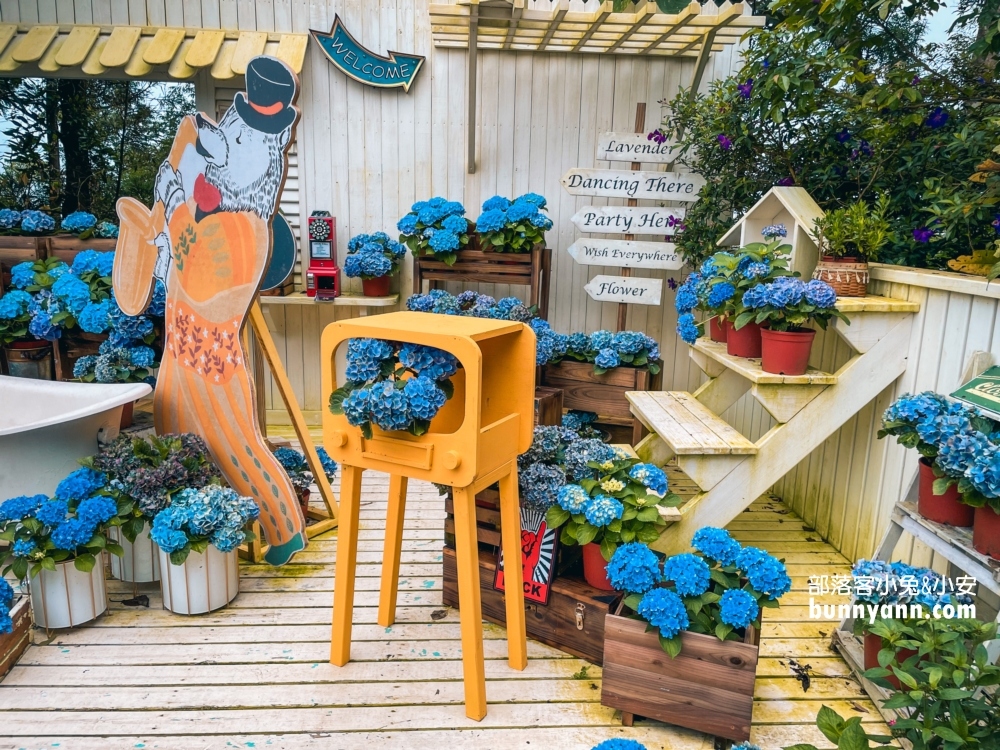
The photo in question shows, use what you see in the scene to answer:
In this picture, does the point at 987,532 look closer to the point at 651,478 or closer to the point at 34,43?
the point at 651,478

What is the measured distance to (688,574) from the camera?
1.89 metres

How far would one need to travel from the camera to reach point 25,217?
13.6ft

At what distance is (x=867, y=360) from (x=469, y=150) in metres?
2.78

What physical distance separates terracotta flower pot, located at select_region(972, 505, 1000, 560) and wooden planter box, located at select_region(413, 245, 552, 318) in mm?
2676

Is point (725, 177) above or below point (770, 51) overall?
below

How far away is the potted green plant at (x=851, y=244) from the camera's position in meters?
2.74

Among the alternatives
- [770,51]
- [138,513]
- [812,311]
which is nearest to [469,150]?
[770,51]

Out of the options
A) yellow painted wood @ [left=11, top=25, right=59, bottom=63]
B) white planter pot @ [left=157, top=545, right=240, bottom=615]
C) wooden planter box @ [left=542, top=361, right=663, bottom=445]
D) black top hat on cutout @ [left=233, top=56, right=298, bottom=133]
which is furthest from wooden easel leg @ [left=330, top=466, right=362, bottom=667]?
yellow painted wood @ [left=11, top=25, right=59, bottom=63]

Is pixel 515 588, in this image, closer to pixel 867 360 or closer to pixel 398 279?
pixel 867 360

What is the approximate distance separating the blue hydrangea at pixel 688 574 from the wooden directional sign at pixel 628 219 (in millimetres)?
2736

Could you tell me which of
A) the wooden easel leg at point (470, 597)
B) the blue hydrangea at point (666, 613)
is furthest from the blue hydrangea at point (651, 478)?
the wooden easel leg at point (470, 597)

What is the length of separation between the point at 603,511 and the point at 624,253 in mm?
2551

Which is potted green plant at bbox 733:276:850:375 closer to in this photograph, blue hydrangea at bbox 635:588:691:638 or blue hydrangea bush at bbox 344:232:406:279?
blue hydrangea at bbox 635:588:691:638

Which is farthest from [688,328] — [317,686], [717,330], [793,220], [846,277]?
[317,686]
